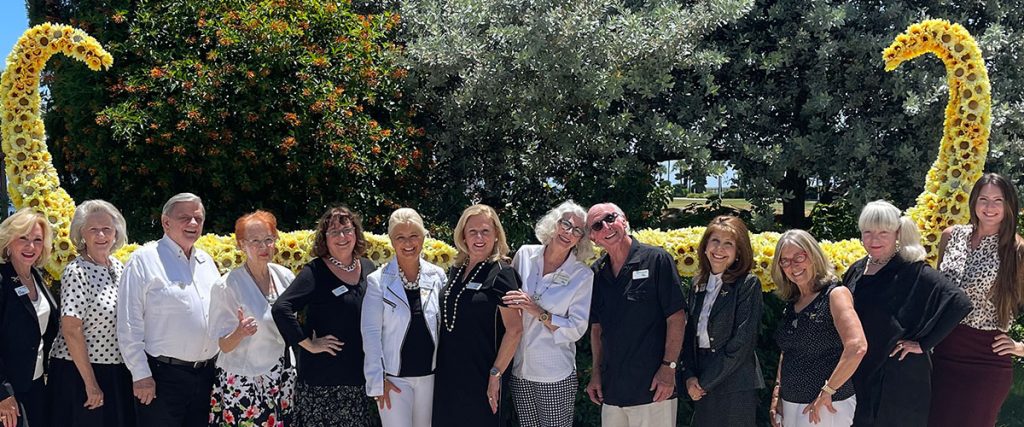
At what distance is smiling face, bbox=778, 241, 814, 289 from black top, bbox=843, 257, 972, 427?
0.35 m

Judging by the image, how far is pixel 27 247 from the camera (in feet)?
13.4

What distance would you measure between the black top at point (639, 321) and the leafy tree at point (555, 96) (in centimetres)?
289

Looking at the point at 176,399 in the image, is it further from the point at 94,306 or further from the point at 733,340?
the point at 733,340

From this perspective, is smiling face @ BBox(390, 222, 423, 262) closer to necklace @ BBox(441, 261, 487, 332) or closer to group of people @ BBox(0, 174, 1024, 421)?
group of people @ BBox(0, 174, 1024, 421)

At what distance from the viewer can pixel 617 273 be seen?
4344 mm

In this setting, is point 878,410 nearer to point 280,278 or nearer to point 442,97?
point 280,278

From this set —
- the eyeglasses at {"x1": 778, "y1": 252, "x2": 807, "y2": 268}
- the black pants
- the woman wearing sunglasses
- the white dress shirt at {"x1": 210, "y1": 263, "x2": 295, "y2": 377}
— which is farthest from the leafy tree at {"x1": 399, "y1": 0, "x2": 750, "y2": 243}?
the black pants

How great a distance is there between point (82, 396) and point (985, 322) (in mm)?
4539

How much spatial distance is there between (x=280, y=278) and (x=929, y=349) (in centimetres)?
324

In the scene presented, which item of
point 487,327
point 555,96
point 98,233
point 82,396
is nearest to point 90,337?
point 82,396

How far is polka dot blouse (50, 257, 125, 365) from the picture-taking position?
411 cm

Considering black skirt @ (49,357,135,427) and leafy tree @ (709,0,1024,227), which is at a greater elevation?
leafy tree @ (709,0,1024,227)

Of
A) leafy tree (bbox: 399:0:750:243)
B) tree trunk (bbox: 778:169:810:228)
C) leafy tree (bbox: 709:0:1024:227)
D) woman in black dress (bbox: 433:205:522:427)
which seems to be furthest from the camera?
tree trunk (bbox: 778:169:810:228)

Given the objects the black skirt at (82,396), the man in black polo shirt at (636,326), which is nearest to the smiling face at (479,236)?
the man in black polo shirt at (636,326)
